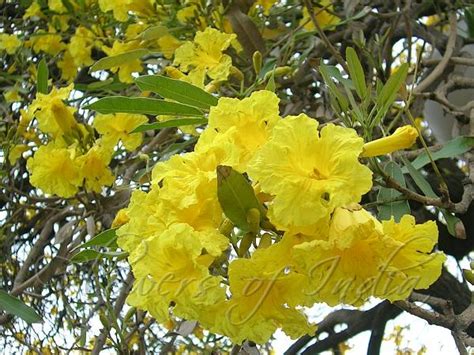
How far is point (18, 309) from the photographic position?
1067mm

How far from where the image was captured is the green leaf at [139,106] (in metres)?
0.85

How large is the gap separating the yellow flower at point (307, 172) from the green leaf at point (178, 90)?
0.84 ft

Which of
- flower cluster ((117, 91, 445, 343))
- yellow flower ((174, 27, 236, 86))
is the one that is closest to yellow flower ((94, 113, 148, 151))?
yellow flower ((174, 27, 236, 86))

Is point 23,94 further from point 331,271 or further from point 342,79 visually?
point 331,271

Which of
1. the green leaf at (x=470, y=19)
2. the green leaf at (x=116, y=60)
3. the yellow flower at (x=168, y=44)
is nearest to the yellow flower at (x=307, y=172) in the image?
the green leaf at (x=116, y=60)

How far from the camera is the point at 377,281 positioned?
0.60 meters

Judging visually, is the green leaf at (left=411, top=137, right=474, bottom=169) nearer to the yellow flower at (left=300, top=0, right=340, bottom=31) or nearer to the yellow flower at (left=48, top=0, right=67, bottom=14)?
the yellow flower at (left=300, top=0, right=340, bottom=31)

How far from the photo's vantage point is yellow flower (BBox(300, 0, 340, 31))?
149 centimetres

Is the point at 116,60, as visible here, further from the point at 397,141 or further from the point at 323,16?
the point at 397,141

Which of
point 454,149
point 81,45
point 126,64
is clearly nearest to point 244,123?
point 454,149

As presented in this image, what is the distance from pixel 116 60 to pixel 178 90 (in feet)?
1.58

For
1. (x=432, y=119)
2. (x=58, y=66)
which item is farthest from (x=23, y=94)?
(x=432, y=119)

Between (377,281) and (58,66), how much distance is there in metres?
1.42

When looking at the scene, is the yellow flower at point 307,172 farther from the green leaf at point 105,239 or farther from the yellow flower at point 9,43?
the yellow flower at point 9,43
